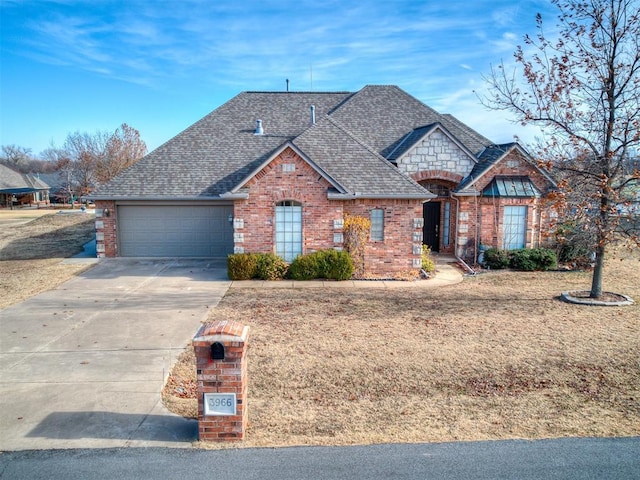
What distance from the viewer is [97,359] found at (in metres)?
8.45

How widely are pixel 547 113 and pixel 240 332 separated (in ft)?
36.1

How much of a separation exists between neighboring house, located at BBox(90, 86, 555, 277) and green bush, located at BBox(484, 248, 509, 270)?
33.1 inches

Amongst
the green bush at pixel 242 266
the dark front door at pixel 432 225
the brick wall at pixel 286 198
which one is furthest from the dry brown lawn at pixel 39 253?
the dark front door at pixel 432 225

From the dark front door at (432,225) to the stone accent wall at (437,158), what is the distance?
181 cm

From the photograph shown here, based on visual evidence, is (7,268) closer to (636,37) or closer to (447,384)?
(447,384)

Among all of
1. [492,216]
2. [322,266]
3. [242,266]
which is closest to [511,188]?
[492,216]

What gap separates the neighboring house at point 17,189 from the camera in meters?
55.3

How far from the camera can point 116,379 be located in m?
7.59

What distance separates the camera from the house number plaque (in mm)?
5672

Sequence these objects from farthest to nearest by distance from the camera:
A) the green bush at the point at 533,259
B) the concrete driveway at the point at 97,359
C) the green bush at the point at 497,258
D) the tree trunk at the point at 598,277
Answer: the green bush at the point at 497,258 → the green bush at the point at 533,259 → the tree trunk at the point at 598,277 → the concrete driveway at the point at 97,359

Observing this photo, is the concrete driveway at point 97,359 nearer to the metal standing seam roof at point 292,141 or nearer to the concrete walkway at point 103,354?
the concrete walkway at point 103,354

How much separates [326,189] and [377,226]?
233 centimetres

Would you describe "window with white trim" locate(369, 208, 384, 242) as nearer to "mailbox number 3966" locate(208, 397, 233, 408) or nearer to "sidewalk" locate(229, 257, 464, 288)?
"sidewalk" locate(229, 257, 464, 288)

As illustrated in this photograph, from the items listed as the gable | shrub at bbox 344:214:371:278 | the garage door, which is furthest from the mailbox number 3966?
the gable
